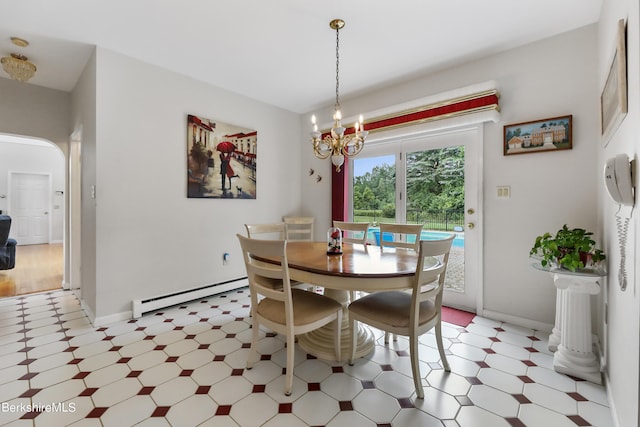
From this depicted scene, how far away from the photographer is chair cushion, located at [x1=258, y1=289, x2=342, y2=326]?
1.83 m

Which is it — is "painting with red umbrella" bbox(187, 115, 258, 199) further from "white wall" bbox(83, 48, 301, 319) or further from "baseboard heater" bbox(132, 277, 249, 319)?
"baseboard heater" bbox(132, 277, 249, 319)

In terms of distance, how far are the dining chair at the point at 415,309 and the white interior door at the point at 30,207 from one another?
992cm

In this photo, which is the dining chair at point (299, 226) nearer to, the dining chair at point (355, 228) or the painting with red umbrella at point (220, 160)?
the painting with red umbrella at point (220, 160)

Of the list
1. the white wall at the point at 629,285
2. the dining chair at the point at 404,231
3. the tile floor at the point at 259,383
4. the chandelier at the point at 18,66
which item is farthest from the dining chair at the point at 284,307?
the chandelier at the point at 18,66

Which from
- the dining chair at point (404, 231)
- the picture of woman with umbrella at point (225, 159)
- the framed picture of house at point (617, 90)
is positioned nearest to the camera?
the framed picture of house at point (617, 90)

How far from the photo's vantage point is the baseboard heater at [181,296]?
2910 mm

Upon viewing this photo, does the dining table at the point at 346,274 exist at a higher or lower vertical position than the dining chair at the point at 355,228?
lower

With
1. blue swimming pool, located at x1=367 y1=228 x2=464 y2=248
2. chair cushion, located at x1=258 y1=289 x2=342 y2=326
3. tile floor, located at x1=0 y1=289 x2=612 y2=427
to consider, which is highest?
blue swimming pool, located at x1=367 y1=228 x2=464 y2=248

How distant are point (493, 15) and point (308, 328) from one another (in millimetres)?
Answer: 2819

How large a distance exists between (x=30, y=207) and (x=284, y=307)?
9653 mm

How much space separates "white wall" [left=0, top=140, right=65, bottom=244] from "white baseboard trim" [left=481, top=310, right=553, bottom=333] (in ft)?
31.3

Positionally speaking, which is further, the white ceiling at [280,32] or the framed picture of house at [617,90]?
the white ceiling at [280,32]

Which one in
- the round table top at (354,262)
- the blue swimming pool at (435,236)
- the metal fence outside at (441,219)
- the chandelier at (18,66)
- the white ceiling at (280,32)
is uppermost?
the white ceiling at (280,32)

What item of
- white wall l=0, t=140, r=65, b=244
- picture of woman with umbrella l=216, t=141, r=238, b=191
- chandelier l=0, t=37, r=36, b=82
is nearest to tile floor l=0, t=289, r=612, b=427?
picture of woman with umbrella l=216, t=141, r=238, b=191
